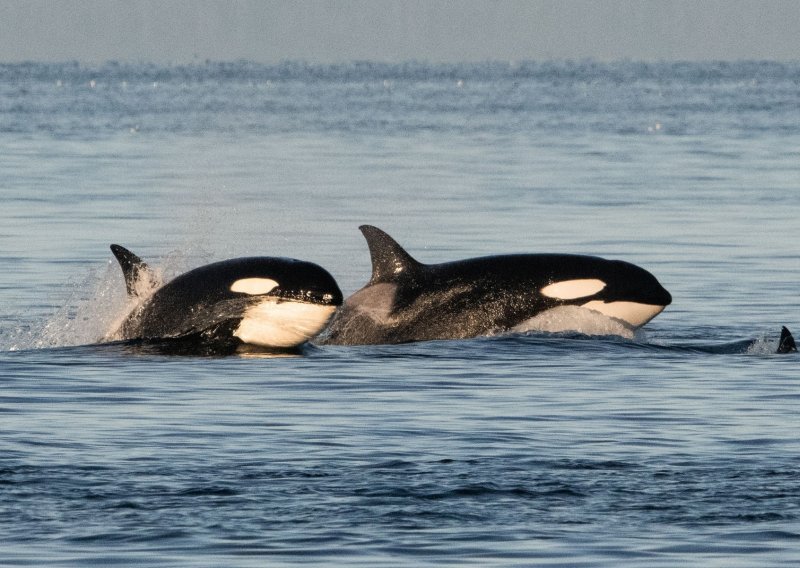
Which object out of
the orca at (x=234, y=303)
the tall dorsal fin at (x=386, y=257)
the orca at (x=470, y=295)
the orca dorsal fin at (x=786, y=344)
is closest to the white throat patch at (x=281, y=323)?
the orca at (x=234, y=303)

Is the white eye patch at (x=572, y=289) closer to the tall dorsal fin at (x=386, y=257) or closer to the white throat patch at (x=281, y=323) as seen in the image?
the tall dorsal fin at (x=386, y=257)

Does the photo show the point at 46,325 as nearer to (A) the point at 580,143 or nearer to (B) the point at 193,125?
(A) the point at 580,143

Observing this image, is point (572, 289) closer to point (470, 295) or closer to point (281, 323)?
point (470, 295)

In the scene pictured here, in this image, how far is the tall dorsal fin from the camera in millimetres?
17922

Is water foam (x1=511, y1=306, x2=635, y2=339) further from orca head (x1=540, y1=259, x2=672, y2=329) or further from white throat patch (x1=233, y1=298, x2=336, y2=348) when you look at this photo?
white throat patch (x1=233, y1=298, x2=336, y2=348)

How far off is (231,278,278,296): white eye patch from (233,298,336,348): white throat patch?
0.11 m

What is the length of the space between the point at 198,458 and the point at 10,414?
7.38ft

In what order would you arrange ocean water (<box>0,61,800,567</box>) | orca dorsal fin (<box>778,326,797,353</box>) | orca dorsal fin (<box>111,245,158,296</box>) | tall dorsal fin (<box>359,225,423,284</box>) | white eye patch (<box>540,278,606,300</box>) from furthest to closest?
white eye patch (<box>540,278,606,300</box>), tall dorsal fin (<box>359,225,423,284</box>), orca dorsal fin (<box>778,326,797,353</box>), orca dorsal fin (<box>111,245,158,296</box>), ocean water (<box>0,61,800,567</box>)

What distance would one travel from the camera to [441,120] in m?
88.4

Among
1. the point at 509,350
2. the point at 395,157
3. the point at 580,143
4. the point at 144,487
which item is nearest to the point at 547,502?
the point at 144,487

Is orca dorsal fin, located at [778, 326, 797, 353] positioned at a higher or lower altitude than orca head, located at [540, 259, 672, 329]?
lower

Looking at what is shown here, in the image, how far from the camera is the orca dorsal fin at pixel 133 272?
56.0 feet

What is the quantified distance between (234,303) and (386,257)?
2008mm

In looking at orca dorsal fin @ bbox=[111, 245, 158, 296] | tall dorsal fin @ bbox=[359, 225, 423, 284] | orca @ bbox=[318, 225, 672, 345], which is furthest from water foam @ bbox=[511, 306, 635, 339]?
orca dorsal fin @ bbox=[111, 245, 158, 296]
